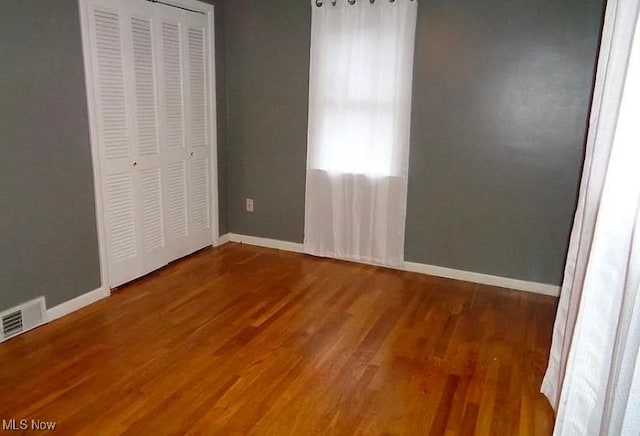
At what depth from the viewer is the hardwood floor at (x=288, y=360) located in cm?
211

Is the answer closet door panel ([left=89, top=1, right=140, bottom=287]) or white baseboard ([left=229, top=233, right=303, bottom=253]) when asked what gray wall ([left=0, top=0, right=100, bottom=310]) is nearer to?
closet door panel ([left=89, top=1, right=140, bottom=287])

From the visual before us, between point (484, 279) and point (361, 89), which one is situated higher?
point (361, 89)

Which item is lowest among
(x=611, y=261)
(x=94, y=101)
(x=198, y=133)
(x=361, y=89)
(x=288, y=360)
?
(x=288, y=360)

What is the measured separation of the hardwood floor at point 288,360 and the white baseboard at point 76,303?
2.1 inches

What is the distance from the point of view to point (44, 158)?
279cm

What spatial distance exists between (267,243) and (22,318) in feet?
7.01

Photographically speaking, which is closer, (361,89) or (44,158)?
(44,158)

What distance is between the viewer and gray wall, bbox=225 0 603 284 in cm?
324

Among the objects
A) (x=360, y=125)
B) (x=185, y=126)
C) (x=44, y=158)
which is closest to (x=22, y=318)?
(x=44, y=158)

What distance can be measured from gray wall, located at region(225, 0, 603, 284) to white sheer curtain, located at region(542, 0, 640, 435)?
1.59 meters

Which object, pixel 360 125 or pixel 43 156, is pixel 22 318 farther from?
pixel 360 125

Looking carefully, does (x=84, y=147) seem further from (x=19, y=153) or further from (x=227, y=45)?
(x=227, y=45)

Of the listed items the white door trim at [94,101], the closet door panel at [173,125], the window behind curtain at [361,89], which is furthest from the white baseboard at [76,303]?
the window behind curtain at [361,89]

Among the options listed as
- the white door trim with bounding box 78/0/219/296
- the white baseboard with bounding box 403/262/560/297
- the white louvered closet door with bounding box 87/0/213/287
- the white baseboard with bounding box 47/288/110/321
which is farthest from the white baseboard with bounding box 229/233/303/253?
the white baseboard with bounding box 47/288/110/321
